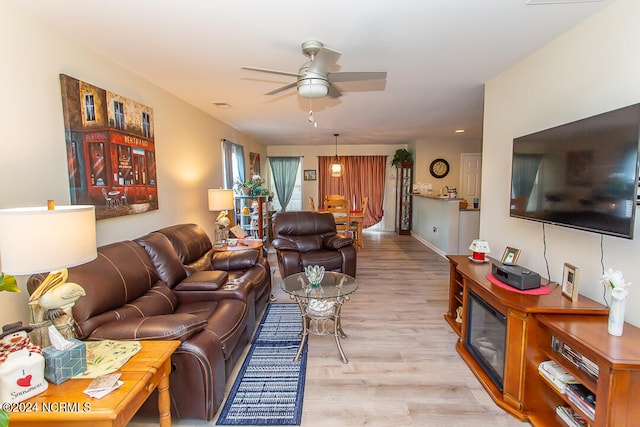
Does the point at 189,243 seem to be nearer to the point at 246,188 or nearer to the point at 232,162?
the point at 246,188

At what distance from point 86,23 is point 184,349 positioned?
210cm

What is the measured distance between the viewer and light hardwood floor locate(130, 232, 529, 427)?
1834mm

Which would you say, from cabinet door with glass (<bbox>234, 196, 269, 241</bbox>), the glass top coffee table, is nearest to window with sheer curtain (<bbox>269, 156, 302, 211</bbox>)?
cabinet door with glass (<bbox>234, 196, 269, 241</bbox>)

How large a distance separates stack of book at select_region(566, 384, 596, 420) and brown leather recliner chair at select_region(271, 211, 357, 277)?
105 inches

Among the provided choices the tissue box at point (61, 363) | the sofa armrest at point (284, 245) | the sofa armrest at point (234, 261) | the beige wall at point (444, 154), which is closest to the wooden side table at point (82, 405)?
the tissue box at point (61, 363)

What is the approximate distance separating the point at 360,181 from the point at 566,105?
6.14 metres

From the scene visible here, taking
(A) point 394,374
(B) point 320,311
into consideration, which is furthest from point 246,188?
(A) point 394,374

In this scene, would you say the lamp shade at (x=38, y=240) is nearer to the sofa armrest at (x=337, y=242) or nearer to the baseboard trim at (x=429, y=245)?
the sofa armrest at (x=337, y=242)

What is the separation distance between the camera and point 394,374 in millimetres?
2236

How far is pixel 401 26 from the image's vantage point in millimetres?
1971

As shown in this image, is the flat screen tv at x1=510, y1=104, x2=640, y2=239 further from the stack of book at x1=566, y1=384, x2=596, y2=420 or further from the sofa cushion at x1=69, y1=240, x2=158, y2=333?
the sofa cushion at x1=69, y1=240, x2=158, y2=333

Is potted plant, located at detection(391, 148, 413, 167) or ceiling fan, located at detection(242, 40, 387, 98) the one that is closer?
ceiling fan, located at detection(242, 40, 387, 98)

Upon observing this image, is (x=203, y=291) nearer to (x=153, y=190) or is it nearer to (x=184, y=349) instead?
(x=184, y=349)

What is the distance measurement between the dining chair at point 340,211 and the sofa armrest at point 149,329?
4.40 m
